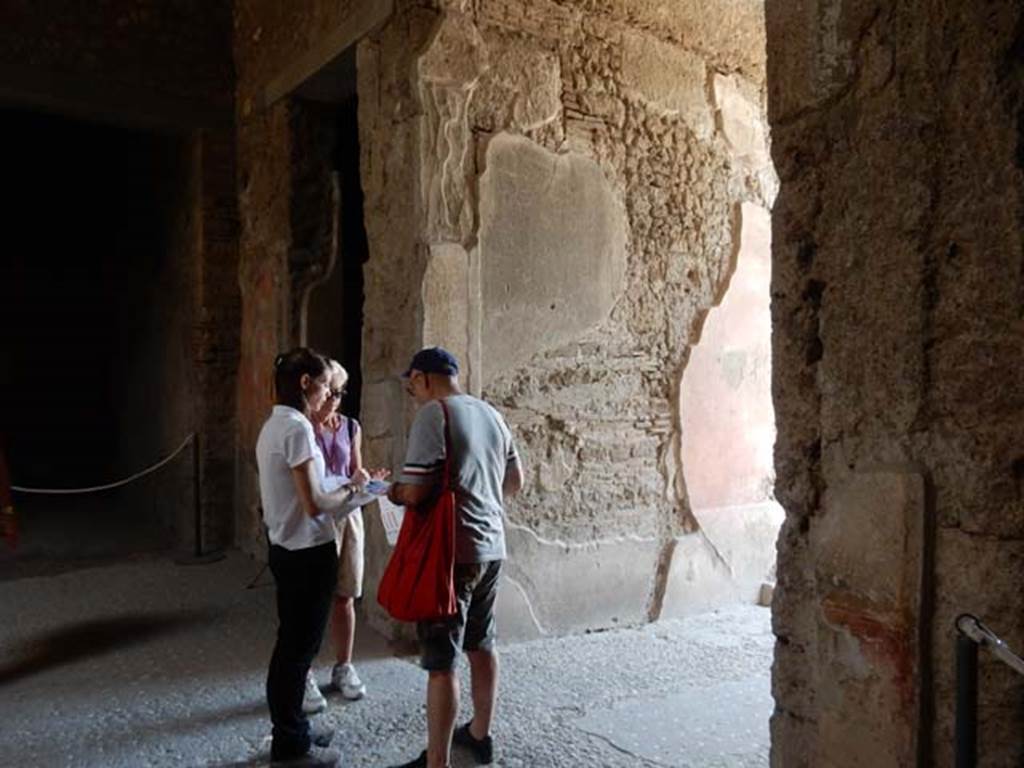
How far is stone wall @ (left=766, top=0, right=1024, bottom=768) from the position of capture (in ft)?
5.41

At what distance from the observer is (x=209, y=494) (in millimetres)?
6352

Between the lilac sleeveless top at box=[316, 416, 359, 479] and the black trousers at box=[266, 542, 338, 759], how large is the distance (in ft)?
1.87

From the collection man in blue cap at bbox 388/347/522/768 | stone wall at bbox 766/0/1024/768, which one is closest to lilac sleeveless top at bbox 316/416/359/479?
man in blue cap at bbox 388/347/522/768

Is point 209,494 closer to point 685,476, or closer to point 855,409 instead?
point 685,476

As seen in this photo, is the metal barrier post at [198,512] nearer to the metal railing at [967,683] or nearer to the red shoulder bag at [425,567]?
the red shoulder bag at [425,567]

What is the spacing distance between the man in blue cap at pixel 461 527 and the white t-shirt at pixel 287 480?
0.29m

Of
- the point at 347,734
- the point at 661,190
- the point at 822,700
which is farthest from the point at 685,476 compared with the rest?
the point at 822,700

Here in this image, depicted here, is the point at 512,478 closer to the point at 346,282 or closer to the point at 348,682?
the point at 348,682

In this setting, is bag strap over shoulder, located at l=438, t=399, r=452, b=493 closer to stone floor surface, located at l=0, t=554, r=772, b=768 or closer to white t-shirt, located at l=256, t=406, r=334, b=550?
white t-shirt, located at l=256, t=406, r=334, b=550

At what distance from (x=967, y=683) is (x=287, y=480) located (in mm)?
2041

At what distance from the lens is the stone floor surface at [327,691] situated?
3.05 m

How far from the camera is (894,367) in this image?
1.83m

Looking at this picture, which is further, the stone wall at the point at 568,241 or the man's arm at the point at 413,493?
the stone wall at the point at 568,241

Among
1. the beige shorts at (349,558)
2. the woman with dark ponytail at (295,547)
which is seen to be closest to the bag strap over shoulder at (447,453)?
the woman with dark ponytail at (295,547)
